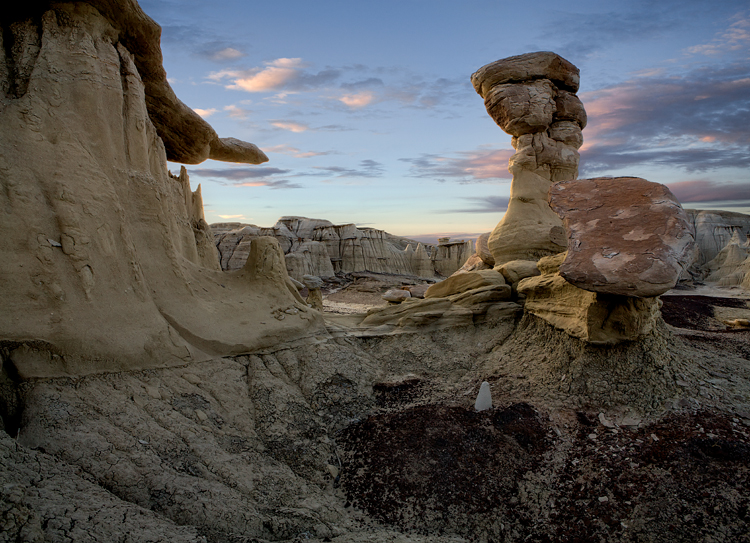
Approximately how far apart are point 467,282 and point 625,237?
3.56 metres

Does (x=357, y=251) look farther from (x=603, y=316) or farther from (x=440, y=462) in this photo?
(x=440, y=462)

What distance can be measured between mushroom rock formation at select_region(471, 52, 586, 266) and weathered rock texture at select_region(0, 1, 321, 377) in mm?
5987

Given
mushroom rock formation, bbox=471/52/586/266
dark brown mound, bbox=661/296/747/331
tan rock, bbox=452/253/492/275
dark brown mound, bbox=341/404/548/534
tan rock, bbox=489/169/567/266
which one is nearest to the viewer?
dark brown mound, bbox=341/404/548/534

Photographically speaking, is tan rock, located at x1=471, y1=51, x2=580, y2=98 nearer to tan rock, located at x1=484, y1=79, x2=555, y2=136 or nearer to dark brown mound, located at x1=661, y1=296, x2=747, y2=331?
tan rock, located at x1=484, y1=79, x2=555, y2=136

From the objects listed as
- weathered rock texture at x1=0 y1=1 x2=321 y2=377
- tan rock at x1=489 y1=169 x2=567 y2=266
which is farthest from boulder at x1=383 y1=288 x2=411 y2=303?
weathered rock texture at x1=0 y1=1 x2=321 y2=377

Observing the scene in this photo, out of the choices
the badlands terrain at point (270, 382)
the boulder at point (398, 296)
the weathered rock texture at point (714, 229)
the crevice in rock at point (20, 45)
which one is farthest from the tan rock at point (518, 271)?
the weathered rock texture at point (714, 229)

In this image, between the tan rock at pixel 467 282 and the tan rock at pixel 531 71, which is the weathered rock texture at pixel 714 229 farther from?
the tan rock at pixel 467 282

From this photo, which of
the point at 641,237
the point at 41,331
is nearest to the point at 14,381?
the point at 41,331

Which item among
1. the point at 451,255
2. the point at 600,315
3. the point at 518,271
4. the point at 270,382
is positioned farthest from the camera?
the point at 451,255

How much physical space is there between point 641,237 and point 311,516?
12.9 ft

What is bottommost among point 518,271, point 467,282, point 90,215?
point 467,282

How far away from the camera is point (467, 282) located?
728cm

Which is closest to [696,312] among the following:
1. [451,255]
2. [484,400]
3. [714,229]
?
[484,400]

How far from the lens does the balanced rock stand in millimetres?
3473
